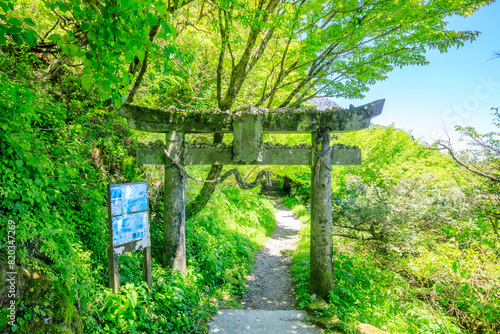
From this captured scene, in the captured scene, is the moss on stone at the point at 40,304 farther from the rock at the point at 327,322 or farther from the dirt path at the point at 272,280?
the dirt path at the point at 272,280

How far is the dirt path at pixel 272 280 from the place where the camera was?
572 centimetres

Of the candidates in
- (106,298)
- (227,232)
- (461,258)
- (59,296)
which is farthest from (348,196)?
(59,296)

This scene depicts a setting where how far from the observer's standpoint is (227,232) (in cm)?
883

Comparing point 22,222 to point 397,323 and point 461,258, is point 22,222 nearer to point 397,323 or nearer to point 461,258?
point 397,323

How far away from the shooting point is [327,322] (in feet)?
13.6

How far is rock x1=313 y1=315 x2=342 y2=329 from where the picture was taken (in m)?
4.06

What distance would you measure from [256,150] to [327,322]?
3.27m

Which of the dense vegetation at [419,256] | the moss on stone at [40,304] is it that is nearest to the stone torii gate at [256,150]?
the dense vegetation at [419,256]

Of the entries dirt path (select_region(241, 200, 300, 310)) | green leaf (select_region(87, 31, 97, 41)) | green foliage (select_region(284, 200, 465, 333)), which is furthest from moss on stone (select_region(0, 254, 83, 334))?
green foliage (select_region(284, 200, 465, 333))

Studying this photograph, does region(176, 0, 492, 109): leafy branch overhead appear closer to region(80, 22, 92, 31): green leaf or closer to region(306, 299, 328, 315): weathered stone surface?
region(80, 22, 92, 31): green leaf

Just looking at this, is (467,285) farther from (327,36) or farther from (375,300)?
(327,36)

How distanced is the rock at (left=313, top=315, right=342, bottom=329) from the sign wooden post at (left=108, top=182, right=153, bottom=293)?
295 cm

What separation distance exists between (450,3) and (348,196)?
16.4ft

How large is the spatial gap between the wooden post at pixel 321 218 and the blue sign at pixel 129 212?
128 inches
